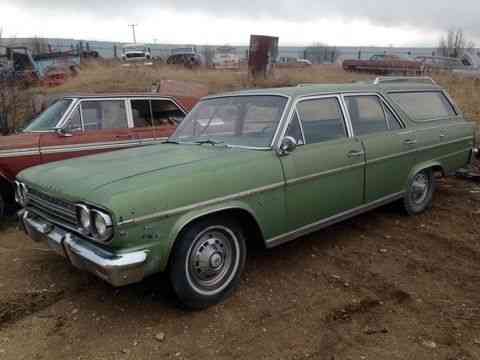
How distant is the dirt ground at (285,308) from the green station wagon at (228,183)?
0.35 metres

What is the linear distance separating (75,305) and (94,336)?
53 centimetres

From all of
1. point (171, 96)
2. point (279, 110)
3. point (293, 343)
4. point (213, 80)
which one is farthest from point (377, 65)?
point (293, 343)

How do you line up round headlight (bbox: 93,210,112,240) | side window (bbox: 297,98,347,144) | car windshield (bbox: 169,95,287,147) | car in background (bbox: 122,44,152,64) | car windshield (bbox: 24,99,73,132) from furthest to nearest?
car in background (bbox: 122,44,152,64) → car windshield (bbox: 24,99,73,132) → side window (bbox: 297,98,347,144) → car windshield (bbox: 169,95,287,147) → round headlight (bbox: 93,210,112,240)

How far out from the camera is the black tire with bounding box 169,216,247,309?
3.15 meters

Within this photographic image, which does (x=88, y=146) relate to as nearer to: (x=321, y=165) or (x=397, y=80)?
(x=321, y=165)

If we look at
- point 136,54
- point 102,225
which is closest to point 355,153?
point 102,225

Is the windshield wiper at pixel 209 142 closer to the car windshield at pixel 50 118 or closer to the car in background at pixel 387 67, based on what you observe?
the car windshield at pixel 50 118

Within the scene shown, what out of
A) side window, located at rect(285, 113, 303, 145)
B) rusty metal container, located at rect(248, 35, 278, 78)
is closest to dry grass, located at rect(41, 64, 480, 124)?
rusty metal container, located at rect(248, 35, 278, 78)

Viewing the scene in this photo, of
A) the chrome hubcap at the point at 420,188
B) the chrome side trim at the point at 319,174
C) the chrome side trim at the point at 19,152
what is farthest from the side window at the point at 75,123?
the chrome hubcap at the point at 420,188

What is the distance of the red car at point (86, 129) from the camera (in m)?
5.50

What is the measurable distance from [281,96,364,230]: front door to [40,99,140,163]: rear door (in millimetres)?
3229

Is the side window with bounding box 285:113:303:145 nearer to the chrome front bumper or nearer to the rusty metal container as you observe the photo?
the chrome front bumper

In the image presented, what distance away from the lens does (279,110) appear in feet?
12.9

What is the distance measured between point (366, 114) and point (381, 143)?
36 centimetres
